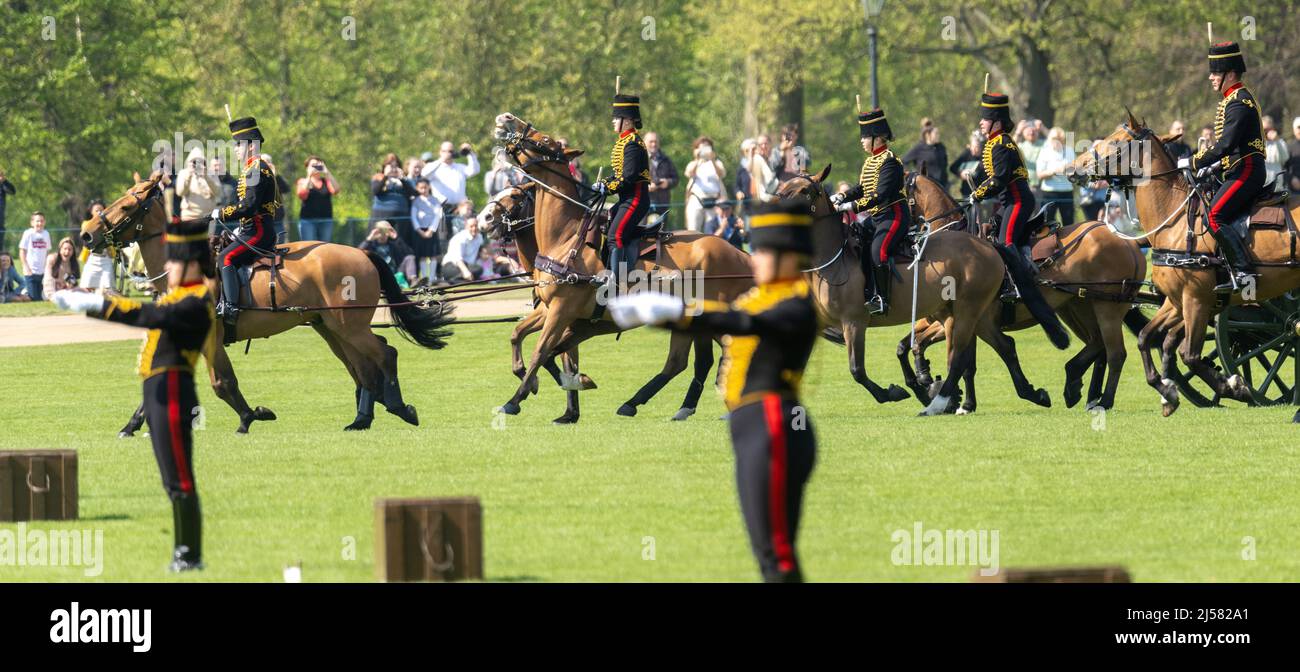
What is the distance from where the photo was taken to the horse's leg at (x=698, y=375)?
21188 millimetres

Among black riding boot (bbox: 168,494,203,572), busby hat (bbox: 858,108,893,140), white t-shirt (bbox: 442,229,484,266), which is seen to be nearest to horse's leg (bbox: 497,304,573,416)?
busby hat (bbox: 858,108,893,140)

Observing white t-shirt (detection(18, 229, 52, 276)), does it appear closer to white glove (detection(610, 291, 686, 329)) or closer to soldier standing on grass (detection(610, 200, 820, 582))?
soldier standing on grass (detection(610, 200, 820, 582))

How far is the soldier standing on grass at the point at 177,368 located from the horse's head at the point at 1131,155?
10742 millimetres

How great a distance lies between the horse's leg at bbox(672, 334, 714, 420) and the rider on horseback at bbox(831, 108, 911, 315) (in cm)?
157

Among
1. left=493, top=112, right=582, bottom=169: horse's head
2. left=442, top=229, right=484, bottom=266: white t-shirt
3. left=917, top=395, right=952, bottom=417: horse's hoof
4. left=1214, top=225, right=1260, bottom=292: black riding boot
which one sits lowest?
left=917, top=395, right=952, bottom=417: horse's hoof

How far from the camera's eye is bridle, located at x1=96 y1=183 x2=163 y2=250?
20.0m

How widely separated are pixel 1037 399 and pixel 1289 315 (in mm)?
2581

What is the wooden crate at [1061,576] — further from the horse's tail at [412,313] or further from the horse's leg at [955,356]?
the horse's tail at [412,313]

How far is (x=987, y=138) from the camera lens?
73.2 feet

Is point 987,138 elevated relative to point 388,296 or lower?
elevated

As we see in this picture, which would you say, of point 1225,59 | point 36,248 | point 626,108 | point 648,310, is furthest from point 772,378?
point 36,248
